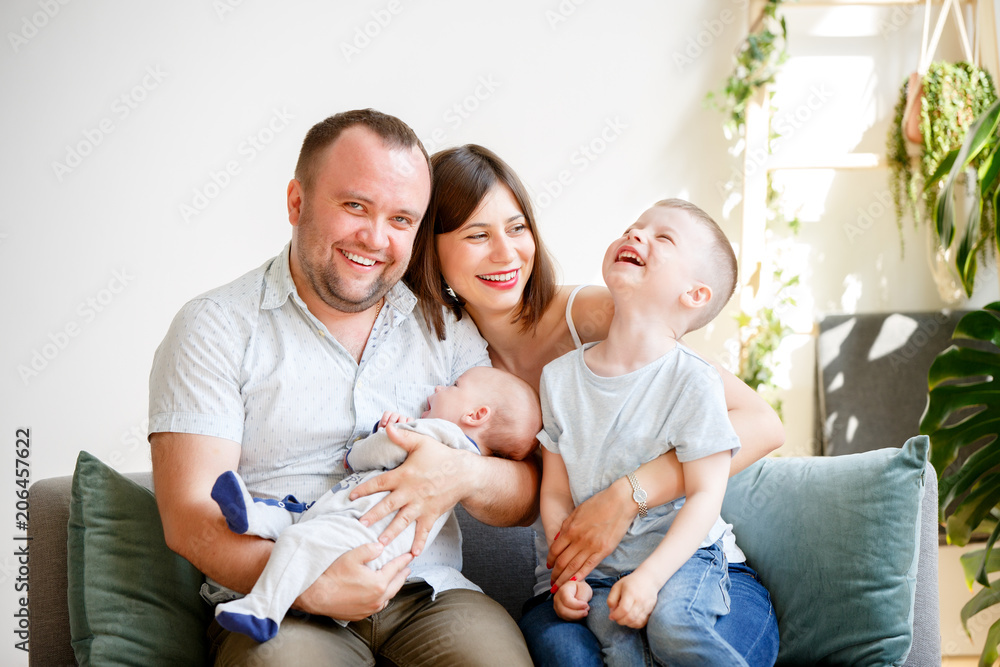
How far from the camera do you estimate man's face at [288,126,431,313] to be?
5.30ft

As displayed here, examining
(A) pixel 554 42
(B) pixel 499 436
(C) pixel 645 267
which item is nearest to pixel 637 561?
(B) pixel 499 436

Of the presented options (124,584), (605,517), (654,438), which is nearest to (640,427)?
(654,438)

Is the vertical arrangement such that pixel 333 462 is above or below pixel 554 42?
below

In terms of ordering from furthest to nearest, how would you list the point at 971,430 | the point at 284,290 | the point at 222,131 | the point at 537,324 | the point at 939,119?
the point at 222,131 < the point at 939,119 < the point at 971,430 < the point at 537,324 < the point at 284,290

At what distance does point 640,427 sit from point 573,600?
0.34m

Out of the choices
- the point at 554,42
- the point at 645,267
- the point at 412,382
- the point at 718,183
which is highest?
the point at 554,42

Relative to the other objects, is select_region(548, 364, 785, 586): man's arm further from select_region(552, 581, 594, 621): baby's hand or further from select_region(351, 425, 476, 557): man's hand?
select_region(351, 425, 476, 557): man's hand

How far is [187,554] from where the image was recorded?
4.53 ft

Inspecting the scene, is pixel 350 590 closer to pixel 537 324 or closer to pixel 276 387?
pixel 276 387

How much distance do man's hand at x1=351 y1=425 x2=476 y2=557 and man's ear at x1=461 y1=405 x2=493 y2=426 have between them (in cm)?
12

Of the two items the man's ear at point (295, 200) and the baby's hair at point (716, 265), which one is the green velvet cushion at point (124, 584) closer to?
the man's ear at point (295, 200)

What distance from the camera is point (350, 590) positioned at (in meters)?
1.33

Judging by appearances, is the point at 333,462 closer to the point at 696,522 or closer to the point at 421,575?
the point at 421,575

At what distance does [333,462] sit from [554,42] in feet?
7.09
